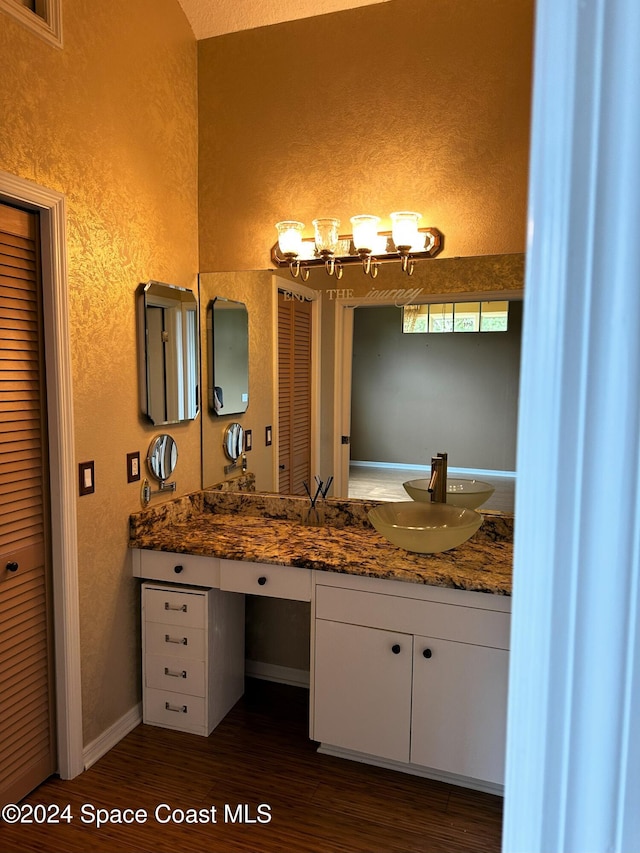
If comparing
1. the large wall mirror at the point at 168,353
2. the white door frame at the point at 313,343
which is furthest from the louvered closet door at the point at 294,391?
the large wall mirror at the point at 168,353

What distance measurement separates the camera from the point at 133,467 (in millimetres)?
2459

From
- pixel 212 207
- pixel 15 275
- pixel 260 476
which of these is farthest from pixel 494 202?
pixel 15 275

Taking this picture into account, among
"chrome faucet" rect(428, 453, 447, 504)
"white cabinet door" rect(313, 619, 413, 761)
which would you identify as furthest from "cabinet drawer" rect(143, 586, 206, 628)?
"chrome faucet" rect(428, 453, 447, 504)

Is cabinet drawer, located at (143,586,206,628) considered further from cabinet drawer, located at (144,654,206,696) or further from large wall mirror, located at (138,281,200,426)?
large wall mirror, located at (138,281,200,426)

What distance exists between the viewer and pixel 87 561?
223cm

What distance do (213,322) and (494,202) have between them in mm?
1409

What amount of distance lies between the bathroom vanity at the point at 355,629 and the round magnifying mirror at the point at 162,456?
0.52 feet

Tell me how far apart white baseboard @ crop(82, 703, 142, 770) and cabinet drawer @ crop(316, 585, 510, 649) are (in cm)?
99

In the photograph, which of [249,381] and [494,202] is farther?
[249,381]

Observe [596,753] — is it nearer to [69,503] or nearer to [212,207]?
[69,503]

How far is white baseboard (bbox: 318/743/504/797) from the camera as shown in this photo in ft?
7.15

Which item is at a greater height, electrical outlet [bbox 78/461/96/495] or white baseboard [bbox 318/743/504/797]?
electrical outlet [bbox 78/461/96/495]

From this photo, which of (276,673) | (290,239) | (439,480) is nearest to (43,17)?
(290,239)

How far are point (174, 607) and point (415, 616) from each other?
1024 millimetres
